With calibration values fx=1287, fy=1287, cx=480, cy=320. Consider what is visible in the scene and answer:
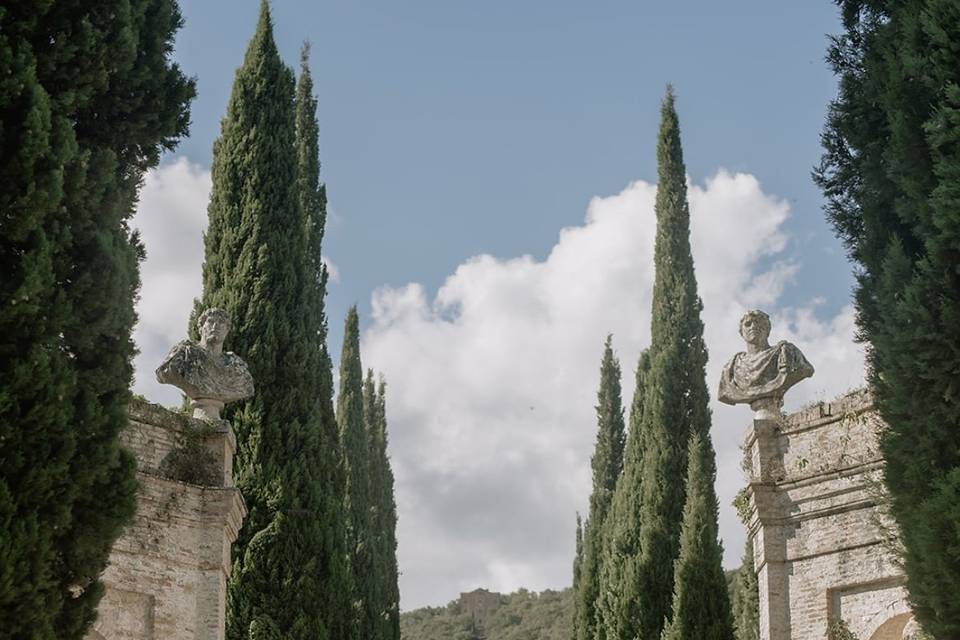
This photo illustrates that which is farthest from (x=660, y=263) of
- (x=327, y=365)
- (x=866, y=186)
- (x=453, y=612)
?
(x=453, y=612)

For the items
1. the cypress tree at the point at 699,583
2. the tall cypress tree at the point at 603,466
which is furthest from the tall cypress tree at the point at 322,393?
the tall cypress tree at the point at 603,466

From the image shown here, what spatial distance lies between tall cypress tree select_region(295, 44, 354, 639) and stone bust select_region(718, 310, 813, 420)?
18.7ft

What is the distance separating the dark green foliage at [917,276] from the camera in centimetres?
778

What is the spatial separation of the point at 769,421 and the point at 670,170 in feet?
32.9

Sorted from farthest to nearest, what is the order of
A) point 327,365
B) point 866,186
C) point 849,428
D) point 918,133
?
point 327,365
point 849,428
point 866,186
point 918,133

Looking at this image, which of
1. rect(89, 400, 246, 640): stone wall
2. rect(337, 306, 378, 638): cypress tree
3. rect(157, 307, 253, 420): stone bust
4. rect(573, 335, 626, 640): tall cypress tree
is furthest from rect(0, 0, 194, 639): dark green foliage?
rect(573, 335, 626, 640): tall cypress tree

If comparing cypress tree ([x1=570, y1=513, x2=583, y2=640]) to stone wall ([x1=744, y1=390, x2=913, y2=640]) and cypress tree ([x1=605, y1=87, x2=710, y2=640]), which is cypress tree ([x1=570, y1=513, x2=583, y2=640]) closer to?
cypress tree ([x1=605, y1=87, x2=710, y2=640])

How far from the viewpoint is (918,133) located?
8516 millimetres

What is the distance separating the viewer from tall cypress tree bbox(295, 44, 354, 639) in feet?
55.8

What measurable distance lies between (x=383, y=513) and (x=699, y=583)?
530 inches

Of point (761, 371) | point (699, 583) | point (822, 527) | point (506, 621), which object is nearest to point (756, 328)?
point (761, 371)

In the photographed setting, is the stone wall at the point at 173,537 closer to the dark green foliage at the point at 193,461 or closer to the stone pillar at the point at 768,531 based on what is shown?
the dark green foliage at the point at 193,461

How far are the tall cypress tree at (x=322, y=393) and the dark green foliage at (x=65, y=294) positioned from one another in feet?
28.2

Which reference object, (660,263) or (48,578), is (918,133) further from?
(660,263)
